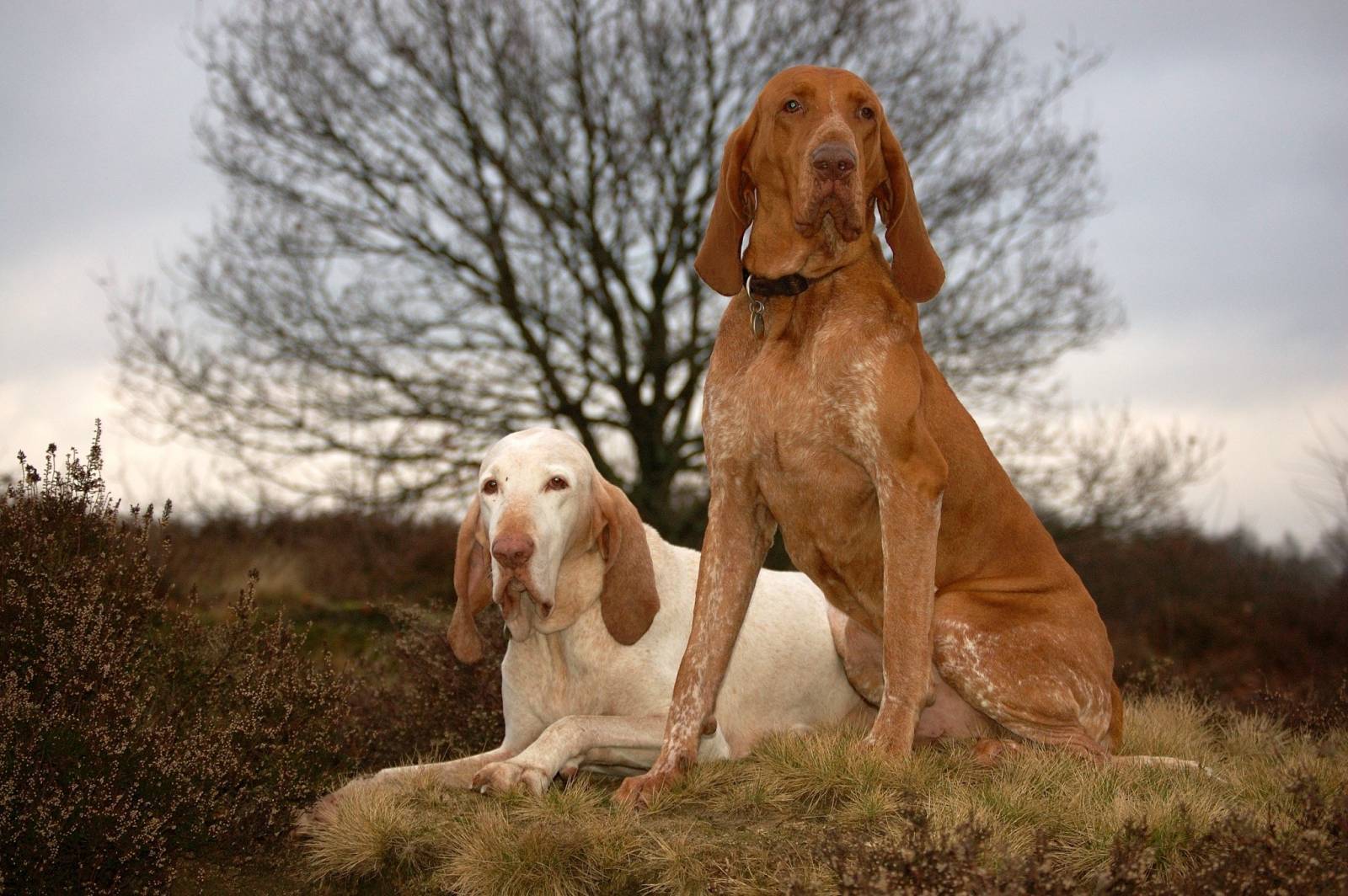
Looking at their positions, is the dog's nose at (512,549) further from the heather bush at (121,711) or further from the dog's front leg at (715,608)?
the heather bush at (121,711)

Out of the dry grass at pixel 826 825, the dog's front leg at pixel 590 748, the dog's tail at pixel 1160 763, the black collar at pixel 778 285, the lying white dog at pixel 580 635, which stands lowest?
the dry grass at pixel 826 825

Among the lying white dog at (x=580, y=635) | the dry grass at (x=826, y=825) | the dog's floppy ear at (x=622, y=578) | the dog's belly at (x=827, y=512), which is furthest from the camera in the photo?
the dog's floppy ear at (x=622, y=578)

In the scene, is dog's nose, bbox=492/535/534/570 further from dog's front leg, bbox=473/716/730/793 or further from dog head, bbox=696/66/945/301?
dog head, bbox=696/66/945/301

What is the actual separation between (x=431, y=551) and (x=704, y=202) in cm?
443

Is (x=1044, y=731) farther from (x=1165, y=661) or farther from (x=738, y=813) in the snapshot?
(x=1165, y=661)

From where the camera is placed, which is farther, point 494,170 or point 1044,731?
point 494,170

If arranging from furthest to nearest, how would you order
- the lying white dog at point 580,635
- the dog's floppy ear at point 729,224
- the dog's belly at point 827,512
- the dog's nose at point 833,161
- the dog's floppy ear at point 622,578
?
1. the dog's floppy ear at point 622,578
2. the lying white dog at point 580,635
3. the dog's floppy ear at point 729,224
4. the dog's belly at point 827,512
5. the dog's nose at point 833,161

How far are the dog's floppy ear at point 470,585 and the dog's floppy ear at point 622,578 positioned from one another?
1.42 ft

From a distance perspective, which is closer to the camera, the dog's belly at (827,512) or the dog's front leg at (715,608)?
the dog's belly at (827,512)

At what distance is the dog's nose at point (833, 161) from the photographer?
Answer: 409 cm

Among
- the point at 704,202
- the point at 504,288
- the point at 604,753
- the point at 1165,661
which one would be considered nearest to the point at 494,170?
the point at 504,288

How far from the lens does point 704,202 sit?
1266 cm

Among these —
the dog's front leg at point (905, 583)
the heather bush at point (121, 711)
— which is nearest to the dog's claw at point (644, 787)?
the dog's front leg at point (905, 583)

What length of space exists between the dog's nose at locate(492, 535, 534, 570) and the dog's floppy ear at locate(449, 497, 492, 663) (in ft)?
1.75
